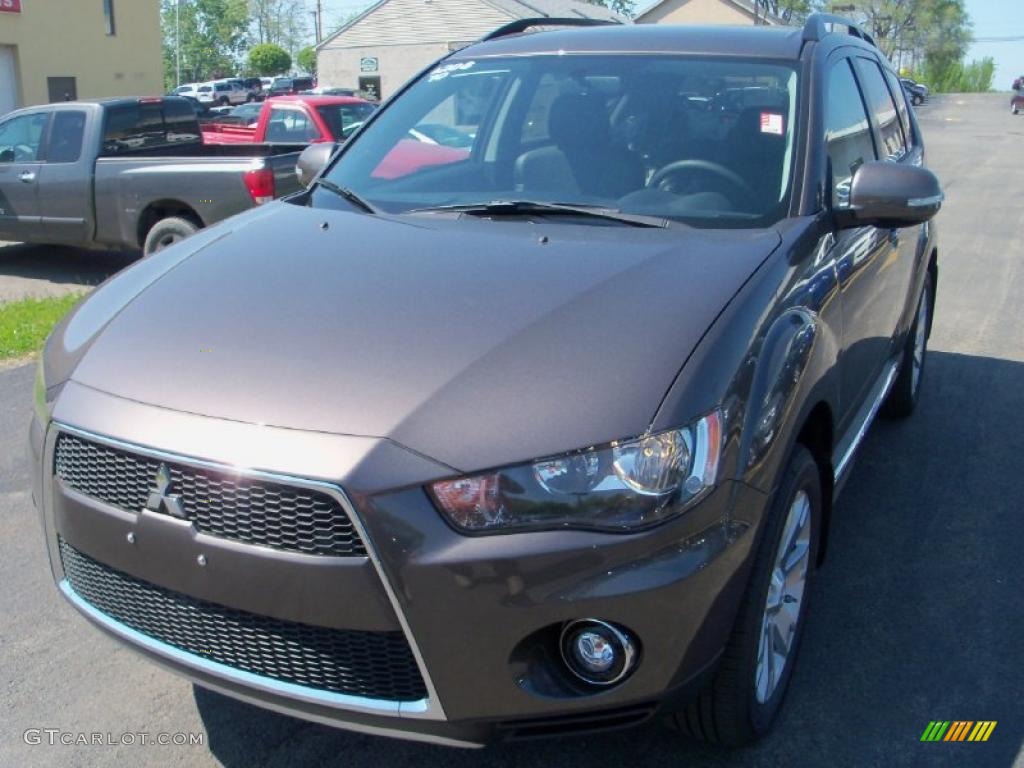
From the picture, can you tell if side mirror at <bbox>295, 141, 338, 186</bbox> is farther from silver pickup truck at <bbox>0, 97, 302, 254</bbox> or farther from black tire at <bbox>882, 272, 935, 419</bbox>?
silver pickup truck at <bbox>0, 97, 302, 254</bbox>

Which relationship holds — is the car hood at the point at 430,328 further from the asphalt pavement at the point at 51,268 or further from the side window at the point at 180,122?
the side window at the point at 180,122

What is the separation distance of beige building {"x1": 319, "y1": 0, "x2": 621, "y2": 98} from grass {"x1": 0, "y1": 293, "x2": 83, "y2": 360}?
44.3m

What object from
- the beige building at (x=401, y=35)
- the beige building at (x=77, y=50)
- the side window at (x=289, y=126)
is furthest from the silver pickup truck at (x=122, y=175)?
the beige building at (x=401, y=35)

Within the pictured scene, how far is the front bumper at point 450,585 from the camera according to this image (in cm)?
224

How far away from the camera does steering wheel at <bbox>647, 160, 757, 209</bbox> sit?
138 inches

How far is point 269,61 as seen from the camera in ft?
228

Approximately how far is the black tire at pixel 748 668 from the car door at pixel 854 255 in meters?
0.77

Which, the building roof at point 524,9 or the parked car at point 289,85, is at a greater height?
the building roof at point 524,9

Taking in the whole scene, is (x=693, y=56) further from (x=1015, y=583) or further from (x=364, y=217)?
(x=1015, y=583)

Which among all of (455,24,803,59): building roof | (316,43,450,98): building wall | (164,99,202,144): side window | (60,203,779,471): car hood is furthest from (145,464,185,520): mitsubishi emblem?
(316,43,450,98): building wall

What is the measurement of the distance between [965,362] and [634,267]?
181 inches

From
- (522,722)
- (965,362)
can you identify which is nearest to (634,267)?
(522,722)

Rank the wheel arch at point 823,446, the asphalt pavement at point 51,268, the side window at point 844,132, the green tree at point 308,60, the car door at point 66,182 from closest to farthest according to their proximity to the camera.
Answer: the wheel arch at point 823,446
the side window at point 844,132
the asphalt pavement at point 51,268
the car door at point 66,182
the green tree at point 308,60

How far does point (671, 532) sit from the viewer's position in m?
2.29
